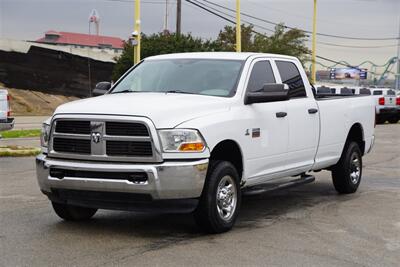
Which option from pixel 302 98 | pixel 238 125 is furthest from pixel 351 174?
pixel 238 125

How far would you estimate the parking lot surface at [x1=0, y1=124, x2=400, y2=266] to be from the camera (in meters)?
5.83

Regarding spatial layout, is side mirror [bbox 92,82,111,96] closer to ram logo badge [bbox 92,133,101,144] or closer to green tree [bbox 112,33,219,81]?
ram logo badge [bbox 92,133,101,144]

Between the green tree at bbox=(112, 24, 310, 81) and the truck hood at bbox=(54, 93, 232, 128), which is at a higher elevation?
the green tree at bbox=(112, 24, 310, 81)

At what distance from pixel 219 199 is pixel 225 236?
393mm

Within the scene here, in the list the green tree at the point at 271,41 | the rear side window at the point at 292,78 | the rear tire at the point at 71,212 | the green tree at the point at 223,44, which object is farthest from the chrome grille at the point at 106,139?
the green tree at the point at 271,41

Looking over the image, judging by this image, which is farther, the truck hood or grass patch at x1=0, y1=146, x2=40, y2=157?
grass patch at x1=0, y1=146, x2=40, y2=157

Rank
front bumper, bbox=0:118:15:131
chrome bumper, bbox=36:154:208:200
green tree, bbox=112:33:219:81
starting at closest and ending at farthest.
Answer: chrome bumper, bbox=36:154:208:200
front bumper, bbox=0:118:15:131
green tree, bbox=112:33:219:81

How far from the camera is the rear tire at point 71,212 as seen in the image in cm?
737

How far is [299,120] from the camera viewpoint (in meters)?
8.33

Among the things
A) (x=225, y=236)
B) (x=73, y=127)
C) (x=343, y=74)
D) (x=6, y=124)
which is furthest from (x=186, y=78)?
(x=343, y=74)

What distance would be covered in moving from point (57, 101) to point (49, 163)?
123ft

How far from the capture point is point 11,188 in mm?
9922

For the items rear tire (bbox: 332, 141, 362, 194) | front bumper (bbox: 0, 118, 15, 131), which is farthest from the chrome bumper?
front bumper (bbox: 0, 118, 15, 131)

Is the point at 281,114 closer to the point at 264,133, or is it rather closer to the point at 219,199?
the point at 264,133
